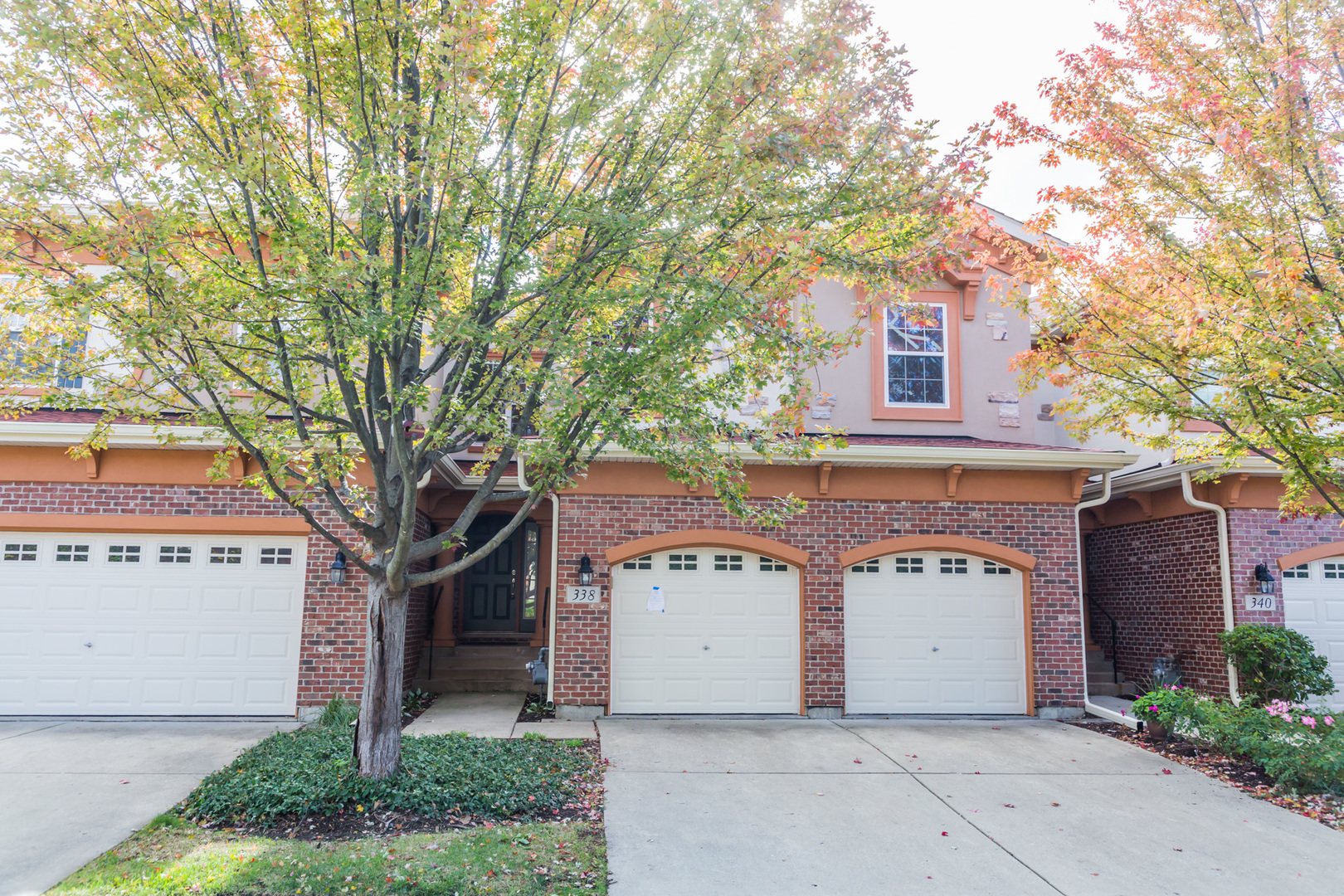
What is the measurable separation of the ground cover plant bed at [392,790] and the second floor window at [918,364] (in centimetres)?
730

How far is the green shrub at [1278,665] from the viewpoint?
31.7ft

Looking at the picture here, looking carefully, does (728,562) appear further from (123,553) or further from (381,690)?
(123,553)

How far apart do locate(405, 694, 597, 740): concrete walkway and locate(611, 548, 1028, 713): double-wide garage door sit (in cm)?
104

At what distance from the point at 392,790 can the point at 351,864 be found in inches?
46.0

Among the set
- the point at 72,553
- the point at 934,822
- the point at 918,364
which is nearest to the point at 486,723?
the point at 934,822

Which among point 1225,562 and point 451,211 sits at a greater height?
point 451,211

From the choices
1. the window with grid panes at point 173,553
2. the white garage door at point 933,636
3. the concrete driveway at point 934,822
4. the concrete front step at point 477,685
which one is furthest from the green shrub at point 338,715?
the white garage door at point 933,636

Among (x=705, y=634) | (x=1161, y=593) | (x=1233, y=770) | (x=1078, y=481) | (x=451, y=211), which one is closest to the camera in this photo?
(x=451, y=211)

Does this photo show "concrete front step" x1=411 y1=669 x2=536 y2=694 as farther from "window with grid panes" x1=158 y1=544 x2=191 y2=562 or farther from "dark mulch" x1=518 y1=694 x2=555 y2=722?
"window with grid panes" x1=158 y1=544 x2=191 y2=562

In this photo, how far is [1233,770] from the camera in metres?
8.09

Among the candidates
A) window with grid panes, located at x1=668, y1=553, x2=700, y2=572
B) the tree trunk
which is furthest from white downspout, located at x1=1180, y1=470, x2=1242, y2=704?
the tree trunk

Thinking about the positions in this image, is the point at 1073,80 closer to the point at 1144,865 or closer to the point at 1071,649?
the point at 1071,649

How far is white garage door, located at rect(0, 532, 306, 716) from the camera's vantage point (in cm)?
981

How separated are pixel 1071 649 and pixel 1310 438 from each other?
4.09 m
